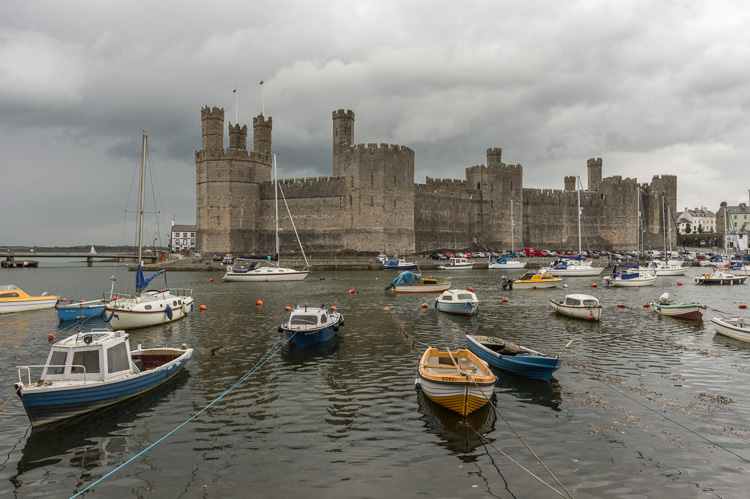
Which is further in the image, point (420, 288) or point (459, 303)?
point (420, 288)

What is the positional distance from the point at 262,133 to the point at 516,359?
205 ft

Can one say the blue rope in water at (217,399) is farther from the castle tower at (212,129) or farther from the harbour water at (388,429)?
the castle tower at (212,129)

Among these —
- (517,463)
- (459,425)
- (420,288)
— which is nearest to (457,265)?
(420,288)

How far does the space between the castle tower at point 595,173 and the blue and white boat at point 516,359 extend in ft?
263

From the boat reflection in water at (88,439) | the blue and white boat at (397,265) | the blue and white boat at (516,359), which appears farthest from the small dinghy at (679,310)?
the blue and white boat at (397,265)

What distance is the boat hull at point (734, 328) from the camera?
57.8 feet

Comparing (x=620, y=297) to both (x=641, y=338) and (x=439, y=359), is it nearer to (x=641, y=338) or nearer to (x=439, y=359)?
(x=641, y=338)

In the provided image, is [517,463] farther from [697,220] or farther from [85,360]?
[697,220]

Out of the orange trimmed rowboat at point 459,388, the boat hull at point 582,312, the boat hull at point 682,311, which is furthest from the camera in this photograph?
the boat hull at point 682,311

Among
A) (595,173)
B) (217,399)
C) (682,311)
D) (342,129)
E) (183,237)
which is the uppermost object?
(342,129)

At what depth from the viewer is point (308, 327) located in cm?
1636

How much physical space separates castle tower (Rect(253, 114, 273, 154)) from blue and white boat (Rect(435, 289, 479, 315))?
2006 inches

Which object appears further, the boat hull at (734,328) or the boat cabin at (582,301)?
the boat cabin at (582,301)

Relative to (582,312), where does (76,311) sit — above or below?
above
